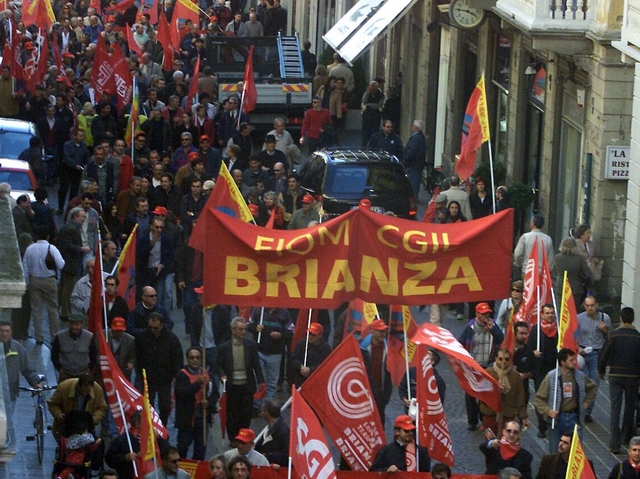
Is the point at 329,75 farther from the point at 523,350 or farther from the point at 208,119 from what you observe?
the point at 523,350

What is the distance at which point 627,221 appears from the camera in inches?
870

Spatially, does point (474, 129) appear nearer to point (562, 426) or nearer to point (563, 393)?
point (563, 393)

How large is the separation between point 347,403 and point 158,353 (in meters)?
2.87

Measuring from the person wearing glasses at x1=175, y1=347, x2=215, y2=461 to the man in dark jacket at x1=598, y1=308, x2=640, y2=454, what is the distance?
4.04 m

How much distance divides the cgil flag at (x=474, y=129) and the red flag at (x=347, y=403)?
A: 307 inches

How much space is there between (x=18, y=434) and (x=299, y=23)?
36591 millimetres

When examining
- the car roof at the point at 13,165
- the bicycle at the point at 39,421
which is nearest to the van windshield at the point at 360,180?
the car roof at the point at 13,165

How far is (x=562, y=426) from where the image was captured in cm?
1588

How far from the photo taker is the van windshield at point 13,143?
26703 millimetres

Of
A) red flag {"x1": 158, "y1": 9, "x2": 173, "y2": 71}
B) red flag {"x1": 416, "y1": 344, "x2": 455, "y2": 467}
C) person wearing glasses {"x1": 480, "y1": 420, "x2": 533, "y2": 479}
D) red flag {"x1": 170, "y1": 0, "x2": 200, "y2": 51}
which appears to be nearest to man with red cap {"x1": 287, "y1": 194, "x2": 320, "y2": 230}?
red flag {"x1": 416, "y1": 344, "x2": 455, "y2": 467}

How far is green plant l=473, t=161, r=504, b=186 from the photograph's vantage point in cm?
2712

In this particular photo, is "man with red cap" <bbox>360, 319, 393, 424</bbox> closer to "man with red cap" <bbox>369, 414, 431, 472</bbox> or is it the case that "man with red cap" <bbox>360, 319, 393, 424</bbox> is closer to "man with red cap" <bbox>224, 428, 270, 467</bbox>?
"man with red cap" <bbox>369, 414, 431, 472</bbox>

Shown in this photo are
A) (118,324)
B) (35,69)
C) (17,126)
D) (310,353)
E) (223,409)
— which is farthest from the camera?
(35,69)

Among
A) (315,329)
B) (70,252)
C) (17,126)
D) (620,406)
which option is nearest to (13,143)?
(17,126)
